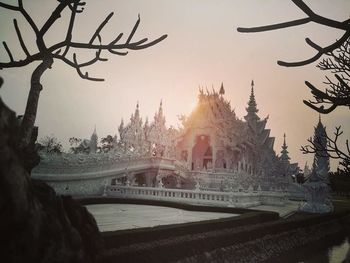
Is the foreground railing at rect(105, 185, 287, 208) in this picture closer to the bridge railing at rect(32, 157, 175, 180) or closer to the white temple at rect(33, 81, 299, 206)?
the white temple at rect(33, 81, 299, 206)

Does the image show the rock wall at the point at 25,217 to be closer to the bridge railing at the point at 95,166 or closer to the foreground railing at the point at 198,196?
the foreground railing at the point at 198,196

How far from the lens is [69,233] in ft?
11.1

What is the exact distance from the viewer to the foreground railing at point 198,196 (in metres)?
20.0

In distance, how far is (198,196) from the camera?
21141mm

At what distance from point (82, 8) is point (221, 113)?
117 feet

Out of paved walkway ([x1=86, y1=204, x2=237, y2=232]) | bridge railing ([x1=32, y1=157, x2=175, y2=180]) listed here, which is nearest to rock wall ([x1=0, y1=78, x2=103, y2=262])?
paved walkway ([x1=86, y1=204, x2=237, y2=232])

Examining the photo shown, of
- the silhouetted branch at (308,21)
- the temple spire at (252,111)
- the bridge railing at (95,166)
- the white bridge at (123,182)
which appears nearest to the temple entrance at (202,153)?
the temple spire at (252,111)

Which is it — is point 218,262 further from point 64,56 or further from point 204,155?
point 204,155

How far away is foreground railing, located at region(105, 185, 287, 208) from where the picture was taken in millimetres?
20000

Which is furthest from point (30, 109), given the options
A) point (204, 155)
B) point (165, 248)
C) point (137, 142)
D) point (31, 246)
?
point (204, 155)

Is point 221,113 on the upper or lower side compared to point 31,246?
upper

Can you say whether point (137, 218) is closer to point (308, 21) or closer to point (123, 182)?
point (308, 21)

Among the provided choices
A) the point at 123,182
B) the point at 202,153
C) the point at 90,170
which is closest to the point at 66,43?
the point at 90,170

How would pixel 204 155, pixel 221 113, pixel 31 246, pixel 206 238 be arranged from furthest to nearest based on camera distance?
pixel 204 155, pixel 221 113, pixel 206 238, pixel 31 246
